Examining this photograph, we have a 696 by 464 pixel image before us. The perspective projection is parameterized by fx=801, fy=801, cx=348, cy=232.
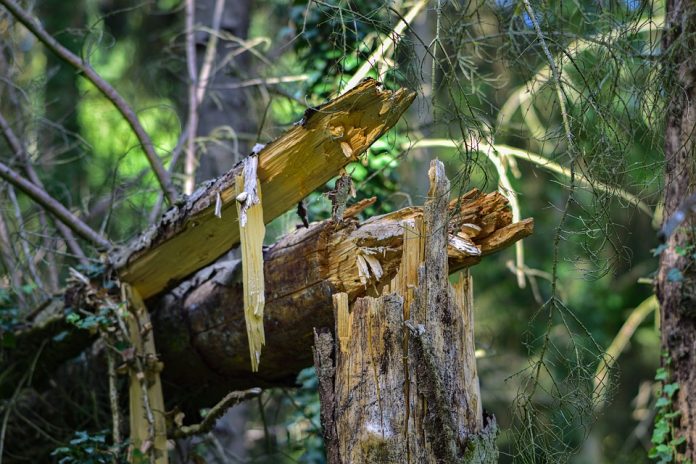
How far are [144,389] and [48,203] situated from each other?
133cm

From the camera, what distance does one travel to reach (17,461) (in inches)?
212

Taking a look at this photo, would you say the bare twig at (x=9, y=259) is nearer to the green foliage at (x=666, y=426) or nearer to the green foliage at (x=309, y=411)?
the green foliage at (x=309, y=411)

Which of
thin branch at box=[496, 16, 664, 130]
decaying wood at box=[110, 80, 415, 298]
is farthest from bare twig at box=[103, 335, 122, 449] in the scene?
thin branch at box=[496, 16, 664, 130]

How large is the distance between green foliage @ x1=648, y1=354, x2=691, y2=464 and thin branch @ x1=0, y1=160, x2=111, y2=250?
3077 mm

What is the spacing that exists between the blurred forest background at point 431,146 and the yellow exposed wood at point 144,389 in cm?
22

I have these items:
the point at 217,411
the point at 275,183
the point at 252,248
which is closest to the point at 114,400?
the point at 217,411

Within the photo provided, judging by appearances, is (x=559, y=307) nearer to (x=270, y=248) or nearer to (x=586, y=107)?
(x=586, y=107)

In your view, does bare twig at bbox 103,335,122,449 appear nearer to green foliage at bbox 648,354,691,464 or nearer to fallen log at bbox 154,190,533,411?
fallen log at bbox 154,190,533,411

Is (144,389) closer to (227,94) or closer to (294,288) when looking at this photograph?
(294,288)

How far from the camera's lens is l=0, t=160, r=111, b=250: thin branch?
4.67 metres

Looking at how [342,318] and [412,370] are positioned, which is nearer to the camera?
[412,370]

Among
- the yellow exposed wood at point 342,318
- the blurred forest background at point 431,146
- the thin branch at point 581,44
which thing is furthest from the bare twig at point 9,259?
the thin branch at point 581,44

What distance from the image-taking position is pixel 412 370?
297 centimetres

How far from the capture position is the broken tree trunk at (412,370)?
2.93 metres
